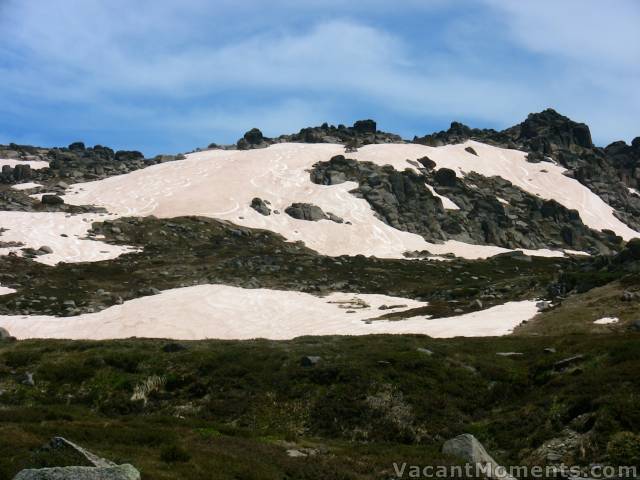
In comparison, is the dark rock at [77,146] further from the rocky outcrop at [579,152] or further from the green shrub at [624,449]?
the green shrub at [624,449]

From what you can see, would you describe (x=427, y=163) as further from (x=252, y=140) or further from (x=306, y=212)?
(x=252, y=140)

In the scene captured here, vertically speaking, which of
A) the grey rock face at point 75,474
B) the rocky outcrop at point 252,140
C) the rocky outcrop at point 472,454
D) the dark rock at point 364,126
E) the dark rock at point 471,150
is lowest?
the rocky outcrop at point 472,454

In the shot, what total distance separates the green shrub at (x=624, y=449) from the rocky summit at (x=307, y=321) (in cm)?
5

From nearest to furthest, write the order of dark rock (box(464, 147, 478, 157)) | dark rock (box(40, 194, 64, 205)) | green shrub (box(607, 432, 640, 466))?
green shrub (box(607, 432, 640, 466)), dark rock (box(40, 194, 64, 205)), dark rock (box(464, 147, 478, 157))

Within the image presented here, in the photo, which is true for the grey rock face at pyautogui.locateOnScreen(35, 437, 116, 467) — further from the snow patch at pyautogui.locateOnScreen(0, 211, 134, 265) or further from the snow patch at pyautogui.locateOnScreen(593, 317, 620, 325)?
the snow patch at pyautogui.locateOnScreen(0, 211, 134, 265)

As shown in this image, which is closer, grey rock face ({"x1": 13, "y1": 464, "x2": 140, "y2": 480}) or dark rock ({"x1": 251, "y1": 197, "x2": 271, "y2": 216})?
grey rock face ({"x1": 13, "y1": 464, "x2": 140, "y2": 480})

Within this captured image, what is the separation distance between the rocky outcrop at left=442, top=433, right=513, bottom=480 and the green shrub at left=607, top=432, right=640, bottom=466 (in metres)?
2.64

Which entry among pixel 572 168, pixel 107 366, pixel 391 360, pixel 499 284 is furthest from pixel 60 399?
pixel 572 168

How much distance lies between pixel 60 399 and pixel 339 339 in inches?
632

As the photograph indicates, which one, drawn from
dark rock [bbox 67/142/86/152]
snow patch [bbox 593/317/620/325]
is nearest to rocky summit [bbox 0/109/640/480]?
snow patch [bbox 593/317/620/325]

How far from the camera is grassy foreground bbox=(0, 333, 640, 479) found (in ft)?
49.7

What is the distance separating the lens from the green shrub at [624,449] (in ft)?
45.4

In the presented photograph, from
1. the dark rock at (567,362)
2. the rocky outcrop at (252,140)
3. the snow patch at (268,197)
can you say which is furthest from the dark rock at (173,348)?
the rocky outcrop at (252,140)

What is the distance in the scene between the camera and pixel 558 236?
4680 inches
